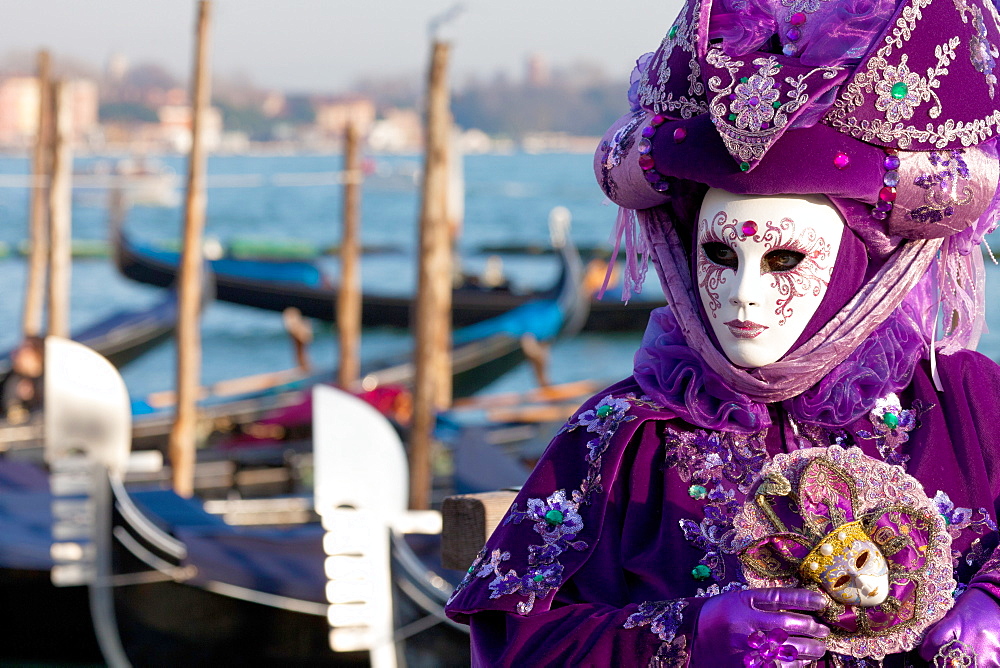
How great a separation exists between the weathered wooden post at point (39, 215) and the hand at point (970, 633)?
10910 mm

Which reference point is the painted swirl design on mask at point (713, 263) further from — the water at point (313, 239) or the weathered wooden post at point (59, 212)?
the weathered wooden post at point (59, 212)

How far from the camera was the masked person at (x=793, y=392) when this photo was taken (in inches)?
44.8

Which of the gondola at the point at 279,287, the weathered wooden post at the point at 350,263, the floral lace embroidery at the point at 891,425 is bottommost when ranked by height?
the gondola at the point at 279,287

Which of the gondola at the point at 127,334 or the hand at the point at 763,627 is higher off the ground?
the hand at the point at 763,627

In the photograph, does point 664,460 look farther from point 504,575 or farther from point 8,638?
point 8,638

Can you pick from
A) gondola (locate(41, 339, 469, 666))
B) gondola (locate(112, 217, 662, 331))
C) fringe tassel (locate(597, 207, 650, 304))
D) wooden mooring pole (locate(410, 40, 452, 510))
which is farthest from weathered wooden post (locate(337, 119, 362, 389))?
fringe tassel (locate(597, 207, 650, 304))

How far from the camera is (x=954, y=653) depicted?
114 cm

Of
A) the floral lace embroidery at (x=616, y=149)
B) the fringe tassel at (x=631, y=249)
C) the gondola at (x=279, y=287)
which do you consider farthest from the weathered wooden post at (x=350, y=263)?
the floral lace embroidery at (x=616, y=149)

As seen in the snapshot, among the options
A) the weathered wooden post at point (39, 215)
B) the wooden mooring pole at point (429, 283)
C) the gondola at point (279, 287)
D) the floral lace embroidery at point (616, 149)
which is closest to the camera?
the floral lace embroidery at point (616, 149)

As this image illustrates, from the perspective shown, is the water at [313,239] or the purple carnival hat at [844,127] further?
the water at [313,239]

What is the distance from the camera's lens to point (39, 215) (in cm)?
1235

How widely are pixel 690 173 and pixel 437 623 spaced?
369cm

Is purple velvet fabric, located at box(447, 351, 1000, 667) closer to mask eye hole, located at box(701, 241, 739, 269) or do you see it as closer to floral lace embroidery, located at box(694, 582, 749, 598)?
floral lace embroidery, located at box(694, 582, 749, 598)

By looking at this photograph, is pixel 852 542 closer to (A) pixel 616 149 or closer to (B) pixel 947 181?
(B) pixel 947 181
